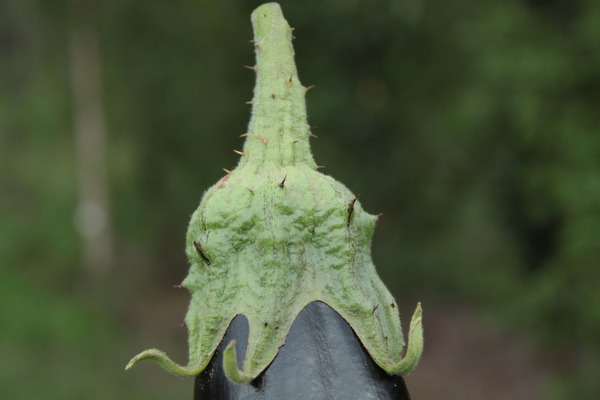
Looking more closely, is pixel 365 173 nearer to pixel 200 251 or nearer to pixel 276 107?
pixel 276 107

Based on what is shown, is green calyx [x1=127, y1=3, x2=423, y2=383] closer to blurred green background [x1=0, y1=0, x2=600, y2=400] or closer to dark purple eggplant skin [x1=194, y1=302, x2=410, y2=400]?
dark purple eggplant skin [x1=194, y1=302, x2=410, y2=400]

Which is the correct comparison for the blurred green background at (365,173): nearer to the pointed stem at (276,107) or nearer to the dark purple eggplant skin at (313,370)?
the pointed stem at (276,107)

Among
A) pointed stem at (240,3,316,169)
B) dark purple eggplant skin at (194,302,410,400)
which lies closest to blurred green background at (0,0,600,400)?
pointed stem at (240,3,316,169)

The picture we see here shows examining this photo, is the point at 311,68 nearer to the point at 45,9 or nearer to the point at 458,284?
the point at 458,284

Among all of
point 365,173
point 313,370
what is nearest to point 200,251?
point 313,370

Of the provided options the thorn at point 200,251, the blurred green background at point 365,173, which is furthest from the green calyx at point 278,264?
the blurred green background at point 365,173

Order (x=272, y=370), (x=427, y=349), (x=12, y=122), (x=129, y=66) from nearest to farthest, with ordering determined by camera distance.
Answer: (x=272, y=370), (x=427, y=349), (x=129, y=66), (x=12, y=122)

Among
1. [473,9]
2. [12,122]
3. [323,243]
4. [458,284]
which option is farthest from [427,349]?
[12,122]

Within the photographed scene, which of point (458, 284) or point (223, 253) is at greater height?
point (458, 284)
